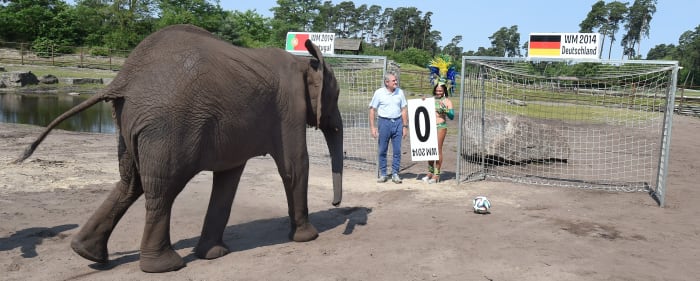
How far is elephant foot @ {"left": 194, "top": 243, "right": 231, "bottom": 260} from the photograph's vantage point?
6.13 m

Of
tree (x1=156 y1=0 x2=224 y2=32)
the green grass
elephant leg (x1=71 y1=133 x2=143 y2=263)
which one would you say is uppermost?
tree (x1=156 y1=0 x2=224 y2=32)

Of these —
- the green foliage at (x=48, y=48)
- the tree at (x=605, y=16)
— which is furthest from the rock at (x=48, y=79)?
the tree at (x=605, y=16)

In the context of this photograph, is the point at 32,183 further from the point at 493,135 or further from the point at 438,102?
the point at 493,135

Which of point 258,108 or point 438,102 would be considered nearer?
point 258,108

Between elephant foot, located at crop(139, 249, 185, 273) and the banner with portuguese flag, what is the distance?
297 inches

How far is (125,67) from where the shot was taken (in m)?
5.38

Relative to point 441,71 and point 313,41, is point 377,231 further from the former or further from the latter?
point 313,41

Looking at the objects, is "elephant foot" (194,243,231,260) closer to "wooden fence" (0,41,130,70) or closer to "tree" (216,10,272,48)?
"wooden fence" (0,41,130,70)

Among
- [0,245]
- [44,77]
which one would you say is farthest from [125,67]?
[44,77]

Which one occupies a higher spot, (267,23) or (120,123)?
(267,23)

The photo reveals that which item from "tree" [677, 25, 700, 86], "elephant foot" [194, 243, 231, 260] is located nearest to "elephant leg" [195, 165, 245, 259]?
"elephant foot" [194, 243, 231, 260]

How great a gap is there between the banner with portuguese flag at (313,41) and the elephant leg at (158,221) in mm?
7466

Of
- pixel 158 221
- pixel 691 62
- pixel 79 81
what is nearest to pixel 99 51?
pixel 79 81

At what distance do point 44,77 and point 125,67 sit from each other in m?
31.1
